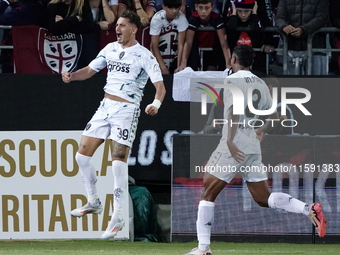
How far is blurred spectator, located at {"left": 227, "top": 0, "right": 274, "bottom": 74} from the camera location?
9.88m

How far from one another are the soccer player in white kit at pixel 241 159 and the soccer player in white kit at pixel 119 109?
0.90 metres

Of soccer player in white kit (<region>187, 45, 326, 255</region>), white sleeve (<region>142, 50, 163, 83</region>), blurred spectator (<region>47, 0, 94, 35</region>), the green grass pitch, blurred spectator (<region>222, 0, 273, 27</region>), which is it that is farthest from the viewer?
blurred spectator (<region>222, 0, 273, 27</region>)

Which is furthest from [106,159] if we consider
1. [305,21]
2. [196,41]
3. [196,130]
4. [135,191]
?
[305,21]

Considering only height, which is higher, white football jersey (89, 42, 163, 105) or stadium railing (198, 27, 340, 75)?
stadium railing (198, 27, 340, 75)

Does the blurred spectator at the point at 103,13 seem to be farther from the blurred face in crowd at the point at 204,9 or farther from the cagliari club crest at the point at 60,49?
the blurred face in crowd at the point at 204,9

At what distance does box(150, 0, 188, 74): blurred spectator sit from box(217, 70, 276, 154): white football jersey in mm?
2292

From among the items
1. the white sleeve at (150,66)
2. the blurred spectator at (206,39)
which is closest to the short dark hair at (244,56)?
the white sleeve at (150,66)

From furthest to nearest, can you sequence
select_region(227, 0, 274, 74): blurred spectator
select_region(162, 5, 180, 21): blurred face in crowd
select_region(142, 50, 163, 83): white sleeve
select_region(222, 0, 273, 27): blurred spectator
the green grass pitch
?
1. select_region(222, 0, 273, 27): blurred spectator
2. select_region(227, 0, 274, 74): blurred spectator
3. select_region(162, 5, 180, 21): blurred face in crowd
4. the green grass pitch
5. select_region(142, 50, 163, 83): white sleeve

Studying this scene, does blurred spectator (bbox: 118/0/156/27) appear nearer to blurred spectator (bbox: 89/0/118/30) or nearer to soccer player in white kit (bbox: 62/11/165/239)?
blurred spectator (bbox: 89/0/118/30)

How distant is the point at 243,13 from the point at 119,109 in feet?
9.95

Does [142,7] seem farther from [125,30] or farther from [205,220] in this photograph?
[205,220]

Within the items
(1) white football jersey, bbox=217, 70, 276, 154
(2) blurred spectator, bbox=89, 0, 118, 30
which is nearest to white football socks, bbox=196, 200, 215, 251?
(1) white football jersey, bbox=217, 70, 276, 154

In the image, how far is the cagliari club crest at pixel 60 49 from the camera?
9.90 meters

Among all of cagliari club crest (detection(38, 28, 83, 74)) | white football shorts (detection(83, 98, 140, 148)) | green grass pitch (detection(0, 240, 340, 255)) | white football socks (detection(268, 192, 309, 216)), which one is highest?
cagliari club crest (detection(38, 28, 83, 74))
